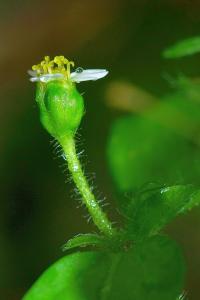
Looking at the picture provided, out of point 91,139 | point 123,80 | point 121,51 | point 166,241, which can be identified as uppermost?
point 121,51

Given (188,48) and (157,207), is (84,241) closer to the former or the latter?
(157,207)

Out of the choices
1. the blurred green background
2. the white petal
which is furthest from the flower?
the blurred green background

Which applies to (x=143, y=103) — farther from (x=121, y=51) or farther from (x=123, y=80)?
(x=121, y=51)

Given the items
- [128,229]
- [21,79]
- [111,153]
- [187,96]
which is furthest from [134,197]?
[21,79]

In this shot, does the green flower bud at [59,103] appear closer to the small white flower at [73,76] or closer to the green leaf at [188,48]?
the small white flower at [73,76]

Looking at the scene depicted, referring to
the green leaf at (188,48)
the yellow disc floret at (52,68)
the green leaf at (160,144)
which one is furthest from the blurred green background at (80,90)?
the yellow disc floret at (52,68)

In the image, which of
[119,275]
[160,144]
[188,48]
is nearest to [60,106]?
[119,275]

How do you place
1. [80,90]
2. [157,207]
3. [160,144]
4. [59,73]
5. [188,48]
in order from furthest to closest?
[80,90]
[160,144]
[188,48]
[59,73]
[157,207]
